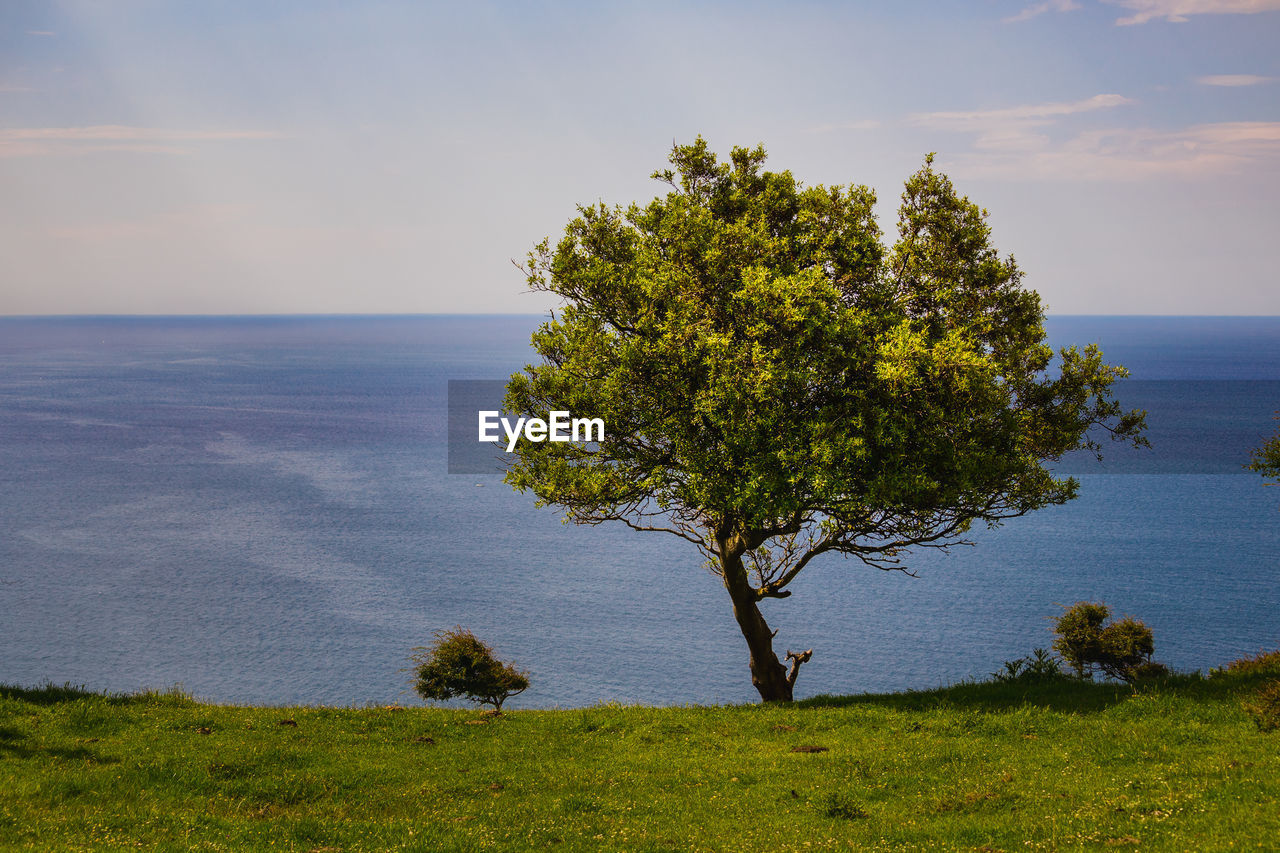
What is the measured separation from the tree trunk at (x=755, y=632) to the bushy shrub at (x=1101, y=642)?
417 inches

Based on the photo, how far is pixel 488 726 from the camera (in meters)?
23.8

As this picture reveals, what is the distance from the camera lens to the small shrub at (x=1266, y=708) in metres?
18.8

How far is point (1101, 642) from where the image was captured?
31.7 m

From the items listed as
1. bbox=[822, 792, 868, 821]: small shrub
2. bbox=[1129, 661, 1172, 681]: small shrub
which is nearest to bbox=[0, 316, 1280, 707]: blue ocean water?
bbox=[1129, 661, 1172, 681]: small shrub

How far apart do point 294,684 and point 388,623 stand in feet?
47.9

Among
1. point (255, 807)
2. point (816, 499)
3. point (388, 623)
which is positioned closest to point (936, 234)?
point (816, 499)

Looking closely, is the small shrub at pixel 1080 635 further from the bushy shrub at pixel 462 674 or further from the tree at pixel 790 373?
the bushy shrub at pixel 462 674

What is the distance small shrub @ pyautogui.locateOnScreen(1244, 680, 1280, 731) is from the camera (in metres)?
18.8

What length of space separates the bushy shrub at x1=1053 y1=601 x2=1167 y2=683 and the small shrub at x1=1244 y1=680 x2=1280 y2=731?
11383 mm

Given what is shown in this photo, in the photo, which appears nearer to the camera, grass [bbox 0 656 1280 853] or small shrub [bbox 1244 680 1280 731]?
grass [bbox 0 656 1280 853]

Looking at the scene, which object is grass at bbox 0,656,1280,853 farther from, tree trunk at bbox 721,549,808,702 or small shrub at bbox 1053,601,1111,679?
small shrub at bbox 1053,601,1111,679

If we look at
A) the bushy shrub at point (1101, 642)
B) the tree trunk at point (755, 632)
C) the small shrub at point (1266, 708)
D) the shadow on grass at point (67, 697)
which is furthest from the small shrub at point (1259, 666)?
the shadow on grass at point (67, 697)

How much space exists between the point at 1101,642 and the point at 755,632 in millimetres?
12765

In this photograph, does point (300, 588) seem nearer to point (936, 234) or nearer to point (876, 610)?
point (876, 610)
